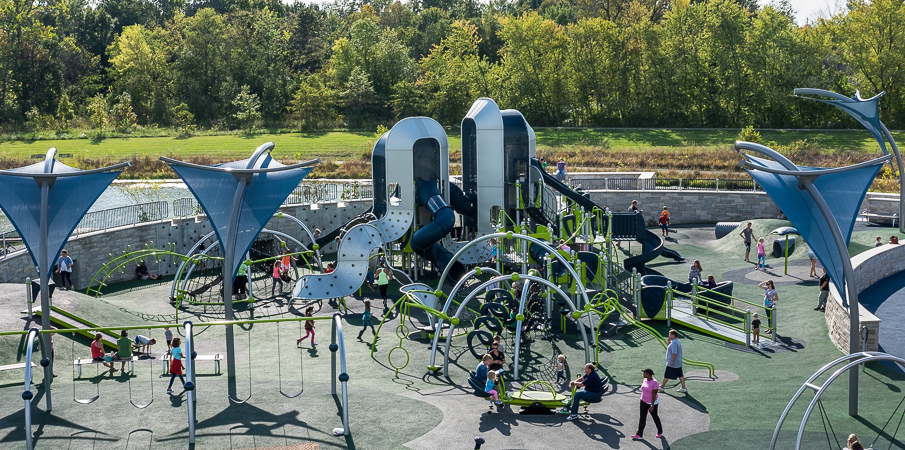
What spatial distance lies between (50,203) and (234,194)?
3.79 metres

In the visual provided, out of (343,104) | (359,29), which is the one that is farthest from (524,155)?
(359,29)

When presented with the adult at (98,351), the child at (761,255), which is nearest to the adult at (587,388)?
the adult at (98,351)

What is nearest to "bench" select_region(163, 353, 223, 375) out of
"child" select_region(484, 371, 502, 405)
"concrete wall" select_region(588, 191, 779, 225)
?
"child" select_region(484, 371, 502, 405)

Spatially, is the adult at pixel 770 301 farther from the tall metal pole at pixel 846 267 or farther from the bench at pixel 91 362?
the bench at pixel 91 362

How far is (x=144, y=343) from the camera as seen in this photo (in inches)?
853

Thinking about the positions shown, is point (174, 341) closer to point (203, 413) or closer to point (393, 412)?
point (203, 413)

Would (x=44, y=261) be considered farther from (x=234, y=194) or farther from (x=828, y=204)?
(x=828, y=204)

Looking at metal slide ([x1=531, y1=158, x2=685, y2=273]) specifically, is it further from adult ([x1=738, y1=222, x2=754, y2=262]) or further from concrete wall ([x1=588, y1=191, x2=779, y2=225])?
concrete wall ([x1=588, y1=191, x2=779, y2=225])

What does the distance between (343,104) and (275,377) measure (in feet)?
192

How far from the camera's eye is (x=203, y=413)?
17375mm

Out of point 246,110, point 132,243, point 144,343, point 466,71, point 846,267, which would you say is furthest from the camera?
point 466,71

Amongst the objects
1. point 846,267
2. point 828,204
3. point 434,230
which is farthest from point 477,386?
point 434,230

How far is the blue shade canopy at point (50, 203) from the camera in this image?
61.9 feet

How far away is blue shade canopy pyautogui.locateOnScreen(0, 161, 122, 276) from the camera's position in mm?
18859
